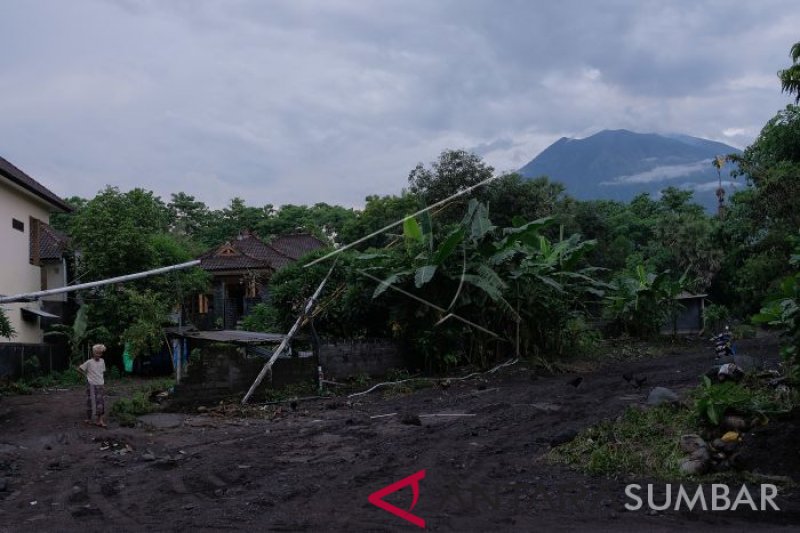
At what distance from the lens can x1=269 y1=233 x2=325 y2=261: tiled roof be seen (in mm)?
41250

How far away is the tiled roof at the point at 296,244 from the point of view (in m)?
41.2

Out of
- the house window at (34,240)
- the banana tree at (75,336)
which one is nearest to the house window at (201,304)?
the banana tree at (75,336)

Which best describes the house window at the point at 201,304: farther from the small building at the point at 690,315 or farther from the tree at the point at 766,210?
the tree at the point at 766,210

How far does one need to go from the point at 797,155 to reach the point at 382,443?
65.2 feet

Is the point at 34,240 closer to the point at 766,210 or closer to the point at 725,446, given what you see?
the point at 725,446

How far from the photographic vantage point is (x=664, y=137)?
134m

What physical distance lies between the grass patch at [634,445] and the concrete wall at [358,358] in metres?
7.74

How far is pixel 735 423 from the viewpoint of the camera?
7652 millimetres

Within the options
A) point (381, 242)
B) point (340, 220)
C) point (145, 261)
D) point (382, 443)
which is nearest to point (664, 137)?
point (340, 220)

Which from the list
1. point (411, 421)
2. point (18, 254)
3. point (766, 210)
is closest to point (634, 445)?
point (411, 421)

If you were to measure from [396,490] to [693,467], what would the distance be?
116 inches

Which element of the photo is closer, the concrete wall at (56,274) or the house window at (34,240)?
the house window at (34,240)

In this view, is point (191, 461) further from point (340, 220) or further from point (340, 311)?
point (340, 220)

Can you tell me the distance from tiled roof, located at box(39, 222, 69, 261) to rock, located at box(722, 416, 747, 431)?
21681 mm
